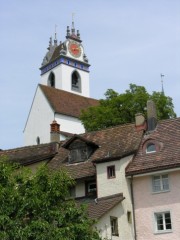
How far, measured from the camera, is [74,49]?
101125 millimetres

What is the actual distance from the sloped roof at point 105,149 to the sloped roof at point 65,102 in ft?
92.5

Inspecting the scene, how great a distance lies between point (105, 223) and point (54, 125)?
16780 mm

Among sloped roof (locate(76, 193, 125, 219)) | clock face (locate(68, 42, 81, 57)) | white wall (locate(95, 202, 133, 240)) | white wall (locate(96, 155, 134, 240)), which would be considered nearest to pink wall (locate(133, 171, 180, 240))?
white wall (locate(96, 155, 134, 240))

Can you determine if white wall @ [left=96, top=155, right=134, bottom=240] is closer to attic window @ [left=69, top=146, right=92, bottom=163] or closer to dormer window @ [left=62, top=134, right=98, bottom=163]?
attic window @ [left=69, top=146, right=92, bottom=163]

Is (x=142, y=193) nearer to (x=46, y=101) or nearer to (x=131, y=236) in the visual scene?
(x=131, y=236)

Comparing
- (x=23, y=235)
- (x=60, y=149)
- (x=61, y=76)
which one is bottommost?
(x=23, y=235)

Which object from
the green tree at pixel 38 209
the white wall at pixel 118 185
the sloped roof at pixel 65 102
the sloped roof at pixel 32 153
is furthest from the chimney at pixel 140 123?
the sloped roof at pixel 65 102

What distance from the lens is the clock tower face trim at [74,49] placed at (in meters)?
99.7

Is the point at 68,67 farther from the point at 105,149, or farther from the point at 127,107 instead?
the point at 105,149

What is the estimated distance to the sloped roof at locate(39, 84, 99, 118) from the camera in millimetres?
72938

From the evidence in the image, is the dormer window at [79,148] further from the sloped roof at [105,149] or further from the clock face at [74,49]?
the clock face at [74,49]

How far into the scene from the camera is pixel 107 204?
35594 millimetres

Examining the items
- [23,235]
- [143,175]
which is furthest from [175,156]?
[23,235]

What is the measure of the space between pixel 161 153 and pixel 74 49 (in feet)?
212
